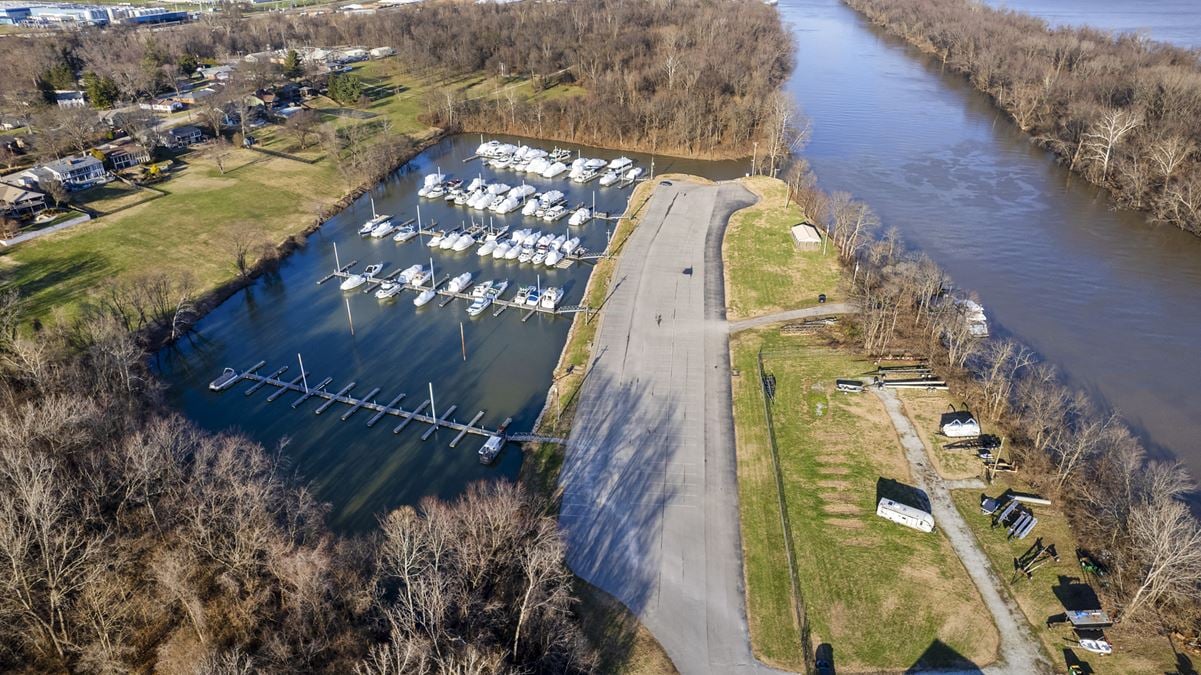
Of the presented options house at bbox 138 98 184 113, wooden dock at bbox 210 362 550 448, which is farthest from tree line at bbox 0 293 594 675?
house at bbox 138 98 184 113

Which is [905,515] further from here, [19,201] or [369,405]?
[19,201]

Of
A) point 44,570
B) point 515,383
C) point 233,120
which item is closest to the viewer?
point 44,570

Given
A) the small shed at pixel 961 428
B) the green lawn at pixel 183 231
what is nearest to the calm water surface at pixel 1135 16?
the small shed at pixel 961 428

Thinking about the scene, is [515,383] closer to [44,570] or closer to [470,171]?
[44,570]

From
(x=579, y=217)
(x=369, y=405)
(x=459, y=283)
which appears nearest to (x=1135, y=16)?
(x=579, y=217)

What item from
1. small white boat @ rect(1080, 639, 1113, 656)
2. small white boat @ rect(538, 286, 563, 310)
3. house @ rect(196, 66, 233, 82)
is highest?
house @ rect(196, 66, 233, 82)

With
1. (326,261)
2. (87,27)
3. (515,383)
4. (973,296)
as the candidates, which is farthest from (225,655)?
(87,27)

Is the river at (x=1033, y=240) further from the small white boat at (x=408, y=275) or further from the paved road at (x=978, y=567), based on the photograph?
the small white boat at (x=408, y=275)

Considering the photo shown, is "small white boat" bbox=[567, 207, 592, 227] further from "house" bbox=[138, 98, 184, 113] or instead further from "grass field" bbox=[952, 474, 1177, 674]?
"house" bbox=[138, 98, 184, 113]
